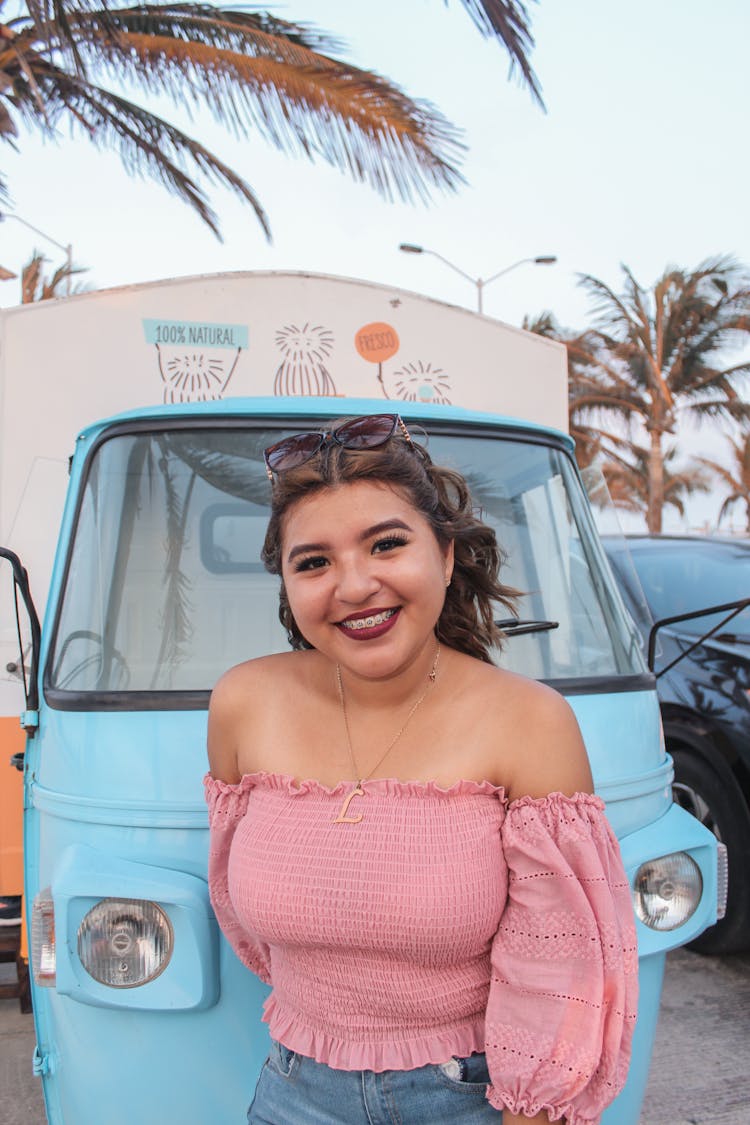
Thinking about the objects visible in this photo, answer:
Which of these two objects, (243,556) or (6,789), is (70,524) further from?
(6,789)

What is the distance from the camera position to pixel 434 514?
1949 millimetres

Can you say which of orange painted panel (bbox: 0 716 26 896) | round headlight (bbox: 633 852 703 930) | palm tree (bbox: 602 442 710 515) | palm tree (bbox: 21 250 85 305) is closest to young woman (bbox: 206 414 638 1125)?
round headlight (bbox: 633 852 703 930)

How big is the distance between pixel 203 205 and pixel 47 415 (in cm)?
591

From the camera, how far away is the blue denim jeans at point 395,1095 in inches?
66.4

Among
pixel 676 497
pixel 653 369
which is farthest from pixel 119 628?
pixel 676 497

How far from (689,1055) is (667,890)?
189 cm

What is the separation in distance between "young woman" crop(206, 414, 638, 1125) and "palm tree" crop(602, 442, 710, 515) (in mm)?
23199

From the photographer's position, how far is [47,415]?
348 centimetres

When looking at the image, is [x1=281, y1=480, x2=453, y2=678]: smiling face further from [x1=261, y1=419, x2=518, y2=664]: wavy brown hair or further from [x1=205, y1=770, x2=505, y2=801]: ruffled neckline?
[x1=205, y1=770, x2=505, y2=801]: ruffled neckline

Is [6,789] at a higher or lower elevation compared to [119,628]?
lower

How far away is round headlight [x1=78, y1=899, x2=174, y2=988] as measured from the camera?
2242mm

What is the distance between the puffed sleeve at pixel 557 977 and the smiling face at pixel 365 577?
1.22 ft

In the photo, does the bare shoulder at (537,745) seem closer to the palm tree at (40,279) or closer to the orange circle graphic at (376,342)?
the orange circle graphic at (376,342)

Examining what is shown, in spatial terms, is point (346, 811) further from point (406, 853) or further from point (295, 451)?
point (295, 451)
